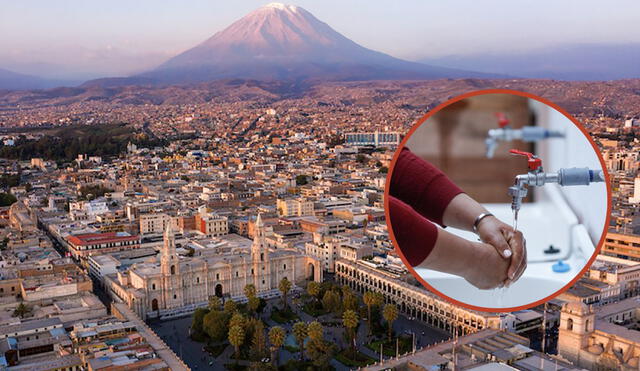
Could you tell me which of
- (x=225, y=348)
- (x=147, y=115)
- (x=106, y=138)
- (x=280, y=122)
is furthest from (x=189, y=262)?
(x=147, y=115)

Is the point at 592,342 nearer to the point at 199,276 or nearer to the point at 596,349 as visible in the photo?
the point at 596,349

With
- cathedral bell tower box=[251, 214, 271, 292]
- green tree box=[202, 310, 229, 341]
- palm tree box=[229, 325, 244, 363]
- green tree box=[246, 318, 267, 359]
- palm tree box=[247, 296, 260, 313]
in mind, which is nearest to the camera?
green tree box=[246, 318, 267, 359]

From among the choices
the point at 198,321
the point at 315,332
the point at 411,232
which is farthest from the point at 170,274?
the point at 411,232

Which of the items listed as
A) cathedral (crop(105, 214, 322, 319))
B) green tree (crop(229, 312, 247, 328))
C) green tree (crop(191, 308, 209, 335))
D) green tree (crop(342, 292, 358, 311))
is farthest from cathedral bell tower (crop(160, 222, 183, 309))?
green tree (crop(342, 292, 358, 311))

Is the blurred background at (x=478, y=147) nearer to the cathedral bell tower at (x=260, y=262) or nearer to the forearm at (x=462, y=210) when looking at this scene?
the forearm at (x=462, y=210)

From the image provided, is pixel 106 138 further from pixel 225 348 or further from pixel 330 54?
pixel 330 54

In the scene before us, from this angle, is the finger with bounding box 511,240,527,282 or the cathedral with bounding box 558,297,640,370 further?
the cathedral with bounding box 558,297,640,370

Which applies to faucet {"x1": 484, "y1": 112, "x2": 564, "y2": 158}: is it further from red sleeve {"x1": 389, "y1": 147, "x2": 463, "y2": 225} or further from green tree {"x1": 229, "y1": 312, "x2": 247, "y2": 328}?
green tree {"x1": 229, "y1": 312, "x2": 247, "y2": 328}

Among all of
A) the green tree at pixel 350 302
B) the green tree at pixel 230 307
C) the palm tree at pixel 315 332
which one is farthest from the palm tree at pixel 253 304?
the palm tree at pixel 315 332
